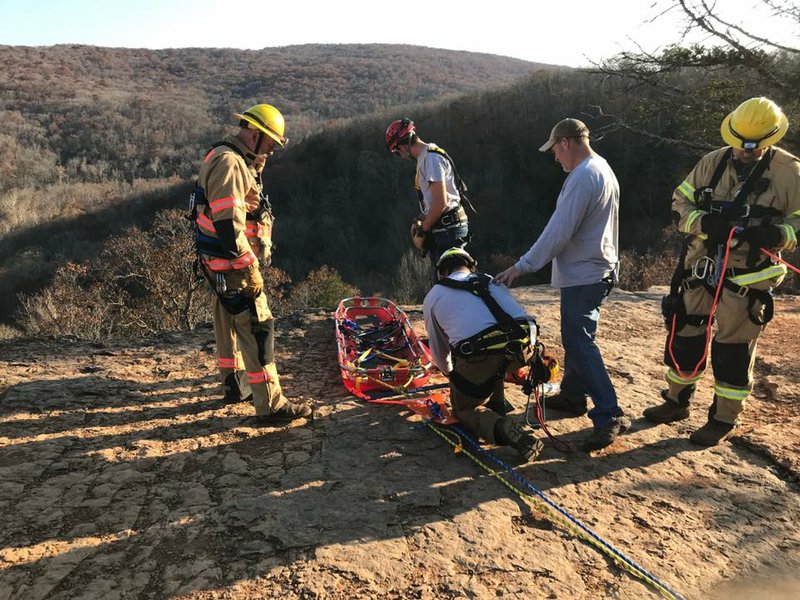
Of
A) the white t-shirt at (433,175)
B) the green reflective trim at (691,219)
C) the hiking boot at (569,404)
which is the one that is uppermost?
the white t-shirt at (433,175)

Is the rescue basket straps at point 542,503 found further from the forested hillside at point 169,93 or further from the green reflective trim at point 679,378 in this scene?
the forested hillside at point 169,93

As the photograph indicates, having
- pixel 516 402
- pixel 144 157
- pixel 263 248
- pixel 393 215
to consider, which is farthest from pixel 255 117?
pixel 144 157

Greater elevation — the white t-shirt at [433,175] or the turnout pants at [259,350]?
the white t-shirt at [433,175]

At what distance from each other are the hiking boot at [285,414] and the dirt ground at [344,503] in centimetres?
12

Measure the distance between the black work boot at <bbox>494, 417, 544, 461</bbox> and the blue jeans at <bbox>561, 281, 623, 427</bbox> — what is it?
61 centimetres

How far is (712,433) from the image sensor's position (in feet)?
12.9

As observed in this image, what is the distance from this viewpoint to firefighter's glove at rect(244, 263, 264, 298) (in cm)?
384

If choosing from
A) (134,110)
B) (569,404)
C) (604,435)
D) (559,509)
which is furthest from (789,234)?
(134,110)

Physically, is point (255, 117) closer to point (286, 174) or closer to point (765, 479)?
point (765, 479)

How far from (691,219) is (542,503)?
224 cm

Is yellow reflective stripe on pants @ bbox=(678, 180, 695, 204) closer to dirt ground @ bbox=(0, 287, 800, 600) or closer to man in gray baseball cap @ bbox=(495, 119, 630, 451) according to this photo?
man in gray baseball cap @ bbox=(495, 119, 630, 451)

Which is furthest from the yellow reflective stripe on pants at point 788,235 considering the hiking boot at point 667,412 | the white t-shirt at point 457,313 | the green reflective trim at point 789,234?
the white t-shirt at point 457,313

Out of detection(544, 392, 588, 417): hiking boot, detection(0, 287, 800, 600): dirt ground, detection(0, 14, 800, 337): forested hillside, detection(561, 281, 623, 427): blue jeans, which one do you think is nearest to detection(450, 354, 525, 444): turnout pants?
detection(0, 287, 800, 600): dirt ground

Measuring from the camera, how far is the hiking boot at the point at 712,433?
12.8ft
